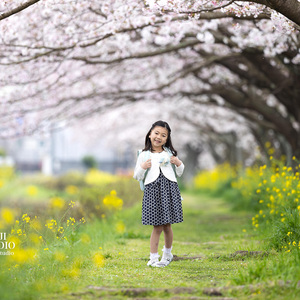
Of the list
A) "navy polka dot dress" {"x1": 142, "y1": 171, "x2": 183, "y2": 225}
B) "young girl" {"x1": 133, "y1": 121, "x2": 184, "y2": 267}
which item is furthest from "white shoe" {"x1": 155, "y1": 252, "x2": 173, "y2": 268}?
"navy polka dot dress" {"x1": 142, "y1": 171, "x2": 183, "y2": 225}

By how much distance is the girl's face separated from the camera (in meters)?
4.75

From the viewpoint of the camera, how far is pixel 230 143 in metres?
20.1

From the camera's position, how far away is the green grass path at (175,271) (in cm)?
334

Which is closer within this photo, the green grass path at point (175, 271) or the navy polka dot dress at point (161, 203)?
the green grass path at point (175, 271)

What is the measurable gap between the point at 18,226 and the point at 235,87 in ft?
25.5

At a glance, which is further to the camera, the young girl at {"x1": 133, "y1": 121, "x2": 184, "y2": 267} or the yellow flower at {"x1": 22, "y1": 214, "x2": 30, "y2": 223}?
the young girl at {"x1": 133, "y1": 121, "x2": 184, "y2": 267}

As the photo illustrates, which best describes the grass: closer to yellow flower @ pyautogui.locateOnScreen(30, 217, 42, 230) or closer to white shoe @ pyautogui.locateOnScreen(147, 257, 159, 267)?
white shoe @ pyautogui.locateOnScreen(147, 257, 159, 267)

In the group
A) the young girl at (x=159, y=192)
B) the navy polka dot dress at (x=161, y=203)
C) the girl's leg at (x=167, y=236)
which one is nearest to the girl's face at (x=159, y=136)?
the young girl at (x=159, y=192)

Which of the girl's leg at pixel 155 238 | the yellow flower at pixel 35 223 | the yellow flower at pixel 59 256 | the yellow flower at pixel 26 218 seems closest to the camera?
the yellow flower at pixel 59 256

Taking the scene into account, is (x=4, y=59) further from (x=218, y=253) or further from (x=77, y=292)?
(x=77, y=292)

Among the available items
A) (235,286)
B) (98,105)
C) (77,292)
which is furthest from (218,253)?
(98,105)

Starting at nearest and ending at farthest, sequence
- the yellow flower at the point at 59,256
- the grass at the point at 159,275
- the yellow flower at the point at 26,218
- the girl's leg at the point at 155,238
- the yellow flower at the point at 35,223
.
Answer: the grass at the point at 159,275 → the yellow flower at the point at 59,256 → the yellow flower at the point at 26,218 → the yellow flower at the point at 35,223 → the girl's leg at the point at 155,238

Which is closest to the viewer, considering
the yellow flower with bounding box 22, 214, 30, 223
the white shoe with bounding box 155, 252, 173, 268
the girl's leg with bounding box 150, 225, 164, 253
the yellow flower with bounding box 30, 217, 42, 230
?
the yellow flower with bounding box 22, 214, 30, 223

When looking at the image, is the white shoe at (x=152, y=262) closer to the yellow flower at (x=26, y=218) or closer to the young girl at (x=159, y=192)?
the young girl at (x=159, y=192)
